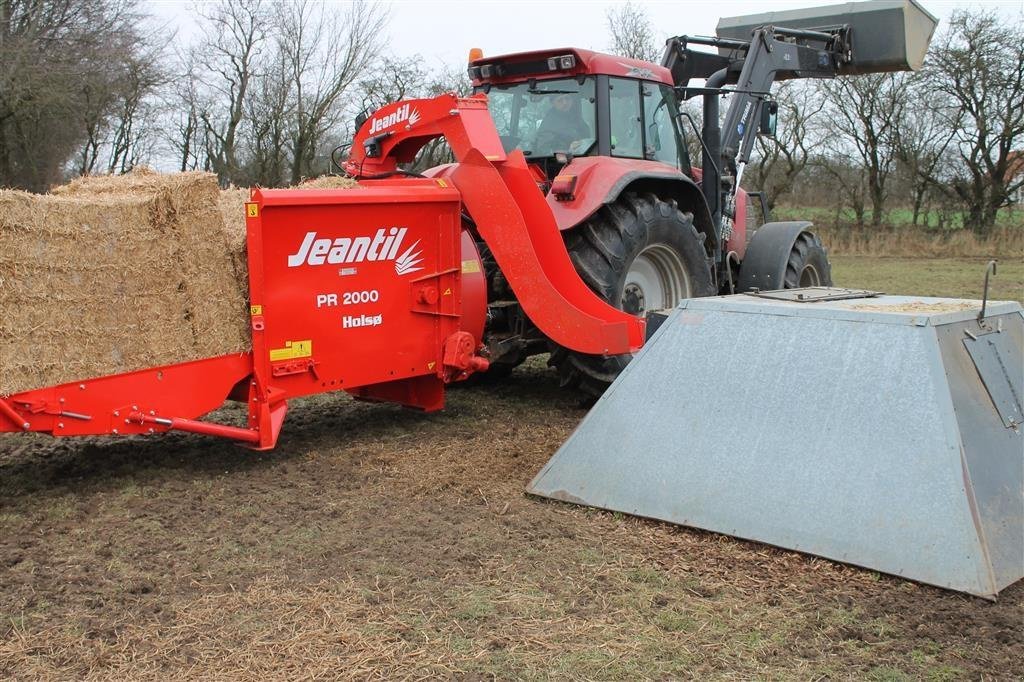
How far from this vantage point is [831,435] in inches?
152

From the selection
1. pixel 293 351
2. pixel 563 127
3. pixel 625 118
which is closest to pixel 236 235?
pixel 293 351

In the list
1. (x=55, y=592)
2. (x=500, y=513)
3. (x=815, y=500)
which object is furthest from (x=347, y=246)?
(x=815, y=500)

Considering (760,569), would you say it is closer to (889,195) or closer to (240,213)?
(240,213)

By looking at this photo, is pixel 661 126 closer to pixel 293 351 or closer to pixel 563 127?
pixel 563 127

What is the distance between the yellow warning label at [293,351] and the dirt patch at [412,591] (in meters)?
0.59

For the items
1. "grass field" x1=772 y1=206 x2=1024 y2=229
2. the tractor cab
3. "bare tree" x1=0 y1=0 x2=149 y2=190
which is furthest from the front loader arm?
"grass field" x1=772 y1=206 x2=1024 y2=229

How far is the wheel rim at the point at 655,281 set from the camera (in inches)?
258

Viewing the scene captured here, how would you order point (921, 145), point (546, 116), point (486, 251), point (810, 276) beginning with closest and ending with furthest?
point (486, 251), point (546, 116), point (810, 276), point (921, 145)

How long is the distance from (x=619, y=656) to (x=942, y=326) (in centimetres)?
191

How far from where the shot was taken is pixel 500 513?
14.2 ft

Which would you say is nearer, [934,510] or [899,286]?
[934,510]

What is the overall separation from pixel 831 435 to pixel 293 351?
2.62 meters

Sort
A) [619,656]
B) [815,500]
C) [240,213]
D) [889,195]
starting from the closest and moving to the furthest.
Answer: [619,656] < [815,500] < [240,213] < [889,195]

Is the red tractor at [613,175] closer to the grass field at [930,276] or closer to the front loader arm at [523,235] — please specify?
the front loader arm at [523,235]
